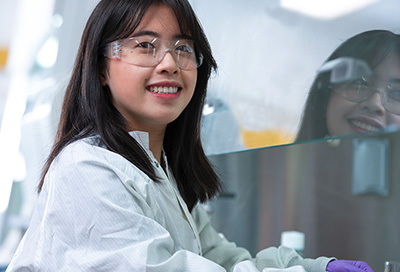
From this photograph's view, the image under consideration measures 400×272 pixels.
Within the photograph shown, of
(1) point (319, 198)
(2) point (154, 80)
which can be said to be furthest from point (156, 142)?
(1) point (319, 198)

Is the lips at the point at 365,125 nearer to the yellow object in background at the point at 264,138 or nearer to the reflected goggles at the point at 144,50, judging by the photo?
the yellow object in background at the point at 264,138

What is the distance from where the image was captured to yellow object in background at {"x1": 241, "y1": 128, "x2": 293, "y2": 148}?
4.17 ft

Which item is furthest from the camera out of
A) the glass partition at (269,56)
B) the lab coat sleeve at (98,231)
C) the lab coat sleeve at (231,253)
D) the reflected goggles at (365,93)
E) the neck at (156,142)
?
the neck at (156,142)

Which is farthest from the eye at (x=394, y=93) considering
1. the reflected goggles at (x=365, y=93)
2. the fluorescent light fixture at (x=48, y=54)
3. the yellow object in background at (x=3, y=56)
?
the yellow object in background at (x=3, y=56)

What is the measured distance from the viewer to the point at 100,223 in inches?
36.6

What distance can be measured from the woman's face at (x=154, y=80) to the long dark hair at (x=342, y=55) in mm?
298

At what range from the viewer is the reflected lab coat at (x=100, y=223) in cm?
91

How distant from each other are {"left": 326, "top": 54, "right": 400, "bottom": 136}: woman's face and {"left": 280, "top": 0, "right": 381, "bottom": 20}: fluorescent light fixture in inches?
5.8

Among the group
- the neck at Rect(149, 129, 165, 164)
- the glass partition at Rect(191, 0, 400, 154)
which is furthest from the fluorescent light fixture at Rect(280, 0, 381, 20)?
the neck at Rect(149, 129, 165, 164)

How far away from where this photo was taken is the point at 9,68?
2.75m

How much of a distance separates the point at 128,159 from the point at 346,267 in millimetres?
532

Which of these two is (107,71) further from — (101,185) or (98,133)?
(101,185)

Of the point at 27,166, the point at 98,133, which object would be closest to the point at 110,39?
the point at 98,133

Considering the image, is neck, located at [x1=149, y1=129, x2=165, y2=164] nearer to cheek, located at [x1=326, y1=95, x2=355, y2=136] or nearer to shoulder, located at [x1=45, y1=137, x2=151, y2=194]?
shoulder, located at [x1=45, y1=137, x2=151, y2=194]
